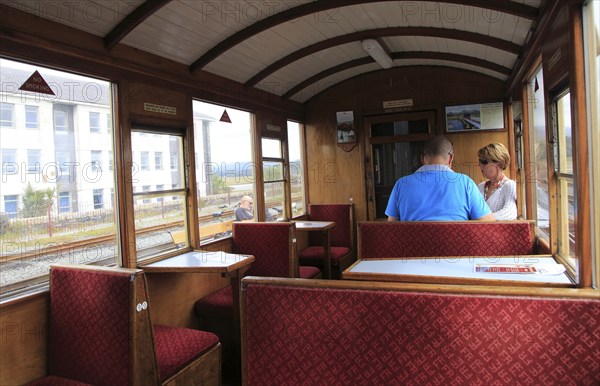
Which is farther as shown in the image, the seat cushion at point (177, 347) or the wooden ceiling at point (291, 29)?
the wooden ceiling at point (291, 29)

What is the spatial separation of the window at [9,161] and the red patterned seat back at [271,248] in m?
2.03

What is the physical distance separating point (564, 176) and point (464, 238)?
818 millimetres

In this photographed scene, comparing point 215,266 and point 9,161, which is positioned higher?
point 9,161

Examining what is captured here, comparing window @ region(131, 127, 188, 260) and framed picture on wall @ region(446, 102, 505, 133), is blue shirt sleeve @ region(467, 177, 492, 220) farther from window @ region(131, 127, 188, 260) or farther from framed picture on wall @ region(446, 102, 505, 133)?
framed picture on wall @ region(446, 102, 505, 133)

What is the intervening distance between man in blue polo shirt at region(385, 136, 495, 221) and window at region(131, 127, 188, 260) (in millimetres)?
1979

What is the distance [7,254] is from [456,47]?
176 inches

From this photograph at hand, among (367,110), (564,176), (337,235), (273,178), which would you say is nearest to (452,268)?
(564,176)

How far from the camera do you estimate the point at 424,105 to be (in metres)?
5.85

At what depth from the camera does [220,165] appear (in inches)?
177

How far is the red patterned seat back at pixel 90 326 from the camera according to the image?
2174mm

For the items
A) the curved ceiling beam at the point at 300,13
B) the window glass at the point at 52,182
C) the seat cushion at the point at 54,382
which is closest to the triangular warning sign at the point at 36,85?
the window glass at the point at 52,182

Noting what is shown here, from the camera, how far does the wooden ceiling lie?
2.84m

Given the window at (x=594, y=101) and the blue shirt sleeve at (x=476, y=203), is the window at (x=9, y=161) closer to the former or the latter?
the blue shirt sleeve at (x=476, y=203)

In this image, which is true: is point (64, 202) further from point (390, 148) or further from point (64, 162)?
point (390, 148)
